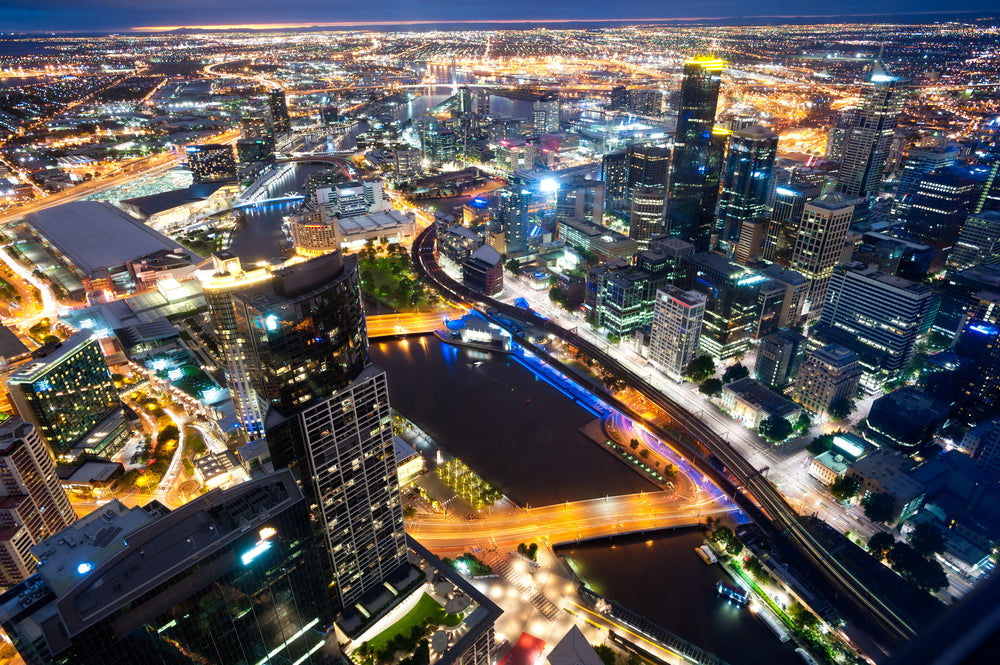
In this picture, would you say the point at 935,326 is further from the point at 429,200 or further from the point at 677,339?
the point at 429,200

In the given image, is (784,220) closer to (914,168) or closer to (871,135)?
(871,135)

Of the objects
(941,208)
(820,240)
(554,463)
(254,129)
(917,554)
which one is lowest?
(554,463)

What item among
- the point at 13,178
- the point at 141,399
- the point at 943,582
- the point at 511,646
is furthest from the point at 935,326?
the point at 13,178

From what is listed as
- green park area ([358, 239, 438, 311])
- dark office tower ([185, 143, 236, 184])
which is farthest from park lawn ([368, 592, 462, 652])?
dark office tower ([185, 143, 236, 184])

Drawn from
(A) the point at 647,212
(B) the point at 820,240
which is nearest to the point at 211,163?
(A) the point at 647,212

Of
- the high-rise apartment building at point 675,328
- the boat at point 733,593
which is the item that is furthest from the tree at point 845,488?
the high-rise apartment building at point 675,328

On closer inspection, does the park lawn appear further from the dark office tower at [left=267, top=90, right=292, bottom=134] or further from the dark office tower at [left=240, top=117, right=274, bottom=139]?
the dark office tower at [left=267, top=90, right=292, bottom=134]
